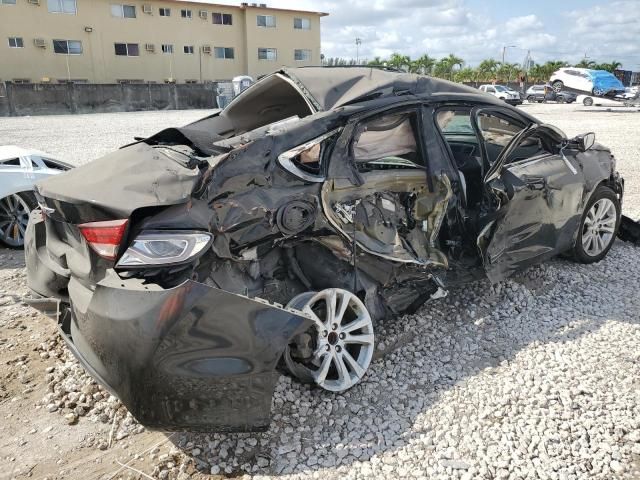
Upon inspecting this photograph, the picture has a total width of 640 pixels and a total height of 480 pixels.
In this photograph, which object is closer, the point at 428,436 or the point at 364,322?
the point at 428,436

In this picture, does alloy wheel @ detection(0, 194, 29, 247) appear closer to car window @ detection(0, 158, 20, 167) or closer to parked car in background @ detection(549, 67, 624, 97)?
car window @ detection(0, 158, 20, 167)

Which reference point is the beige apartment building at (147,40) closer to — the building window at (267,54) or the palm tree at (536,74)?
the building window at (267,54)

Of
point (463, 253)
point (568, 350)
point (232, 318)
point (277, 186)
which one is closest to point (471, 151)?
point (463, 253)

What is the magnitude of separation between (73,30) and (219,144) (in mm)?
38786

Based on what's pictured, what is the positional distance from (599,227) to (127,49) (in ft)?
128

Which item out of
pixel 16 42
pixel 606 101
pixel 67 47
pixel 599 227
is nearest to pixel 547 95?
pixel 606 101

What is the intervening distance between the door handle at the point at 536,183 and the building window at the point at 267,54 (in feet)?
135

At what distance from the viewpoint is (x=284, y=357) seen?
9.47 ft

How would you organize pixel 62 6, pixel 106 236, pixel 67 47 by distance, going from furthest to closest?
pixel 67 47, pixel 62 6, pixel 106 236

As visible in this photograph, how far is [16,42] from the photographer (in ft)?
111

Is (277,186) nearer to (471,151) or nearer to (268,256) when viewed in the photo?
(268,256)

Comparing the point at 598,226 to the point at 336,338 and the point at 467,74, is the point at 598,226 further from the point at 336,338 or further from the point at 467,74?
the point at 467,74

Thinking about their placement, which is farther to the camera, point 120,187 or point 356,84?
point 356,84

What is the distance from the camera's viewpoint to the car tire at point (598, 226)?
4672mm
